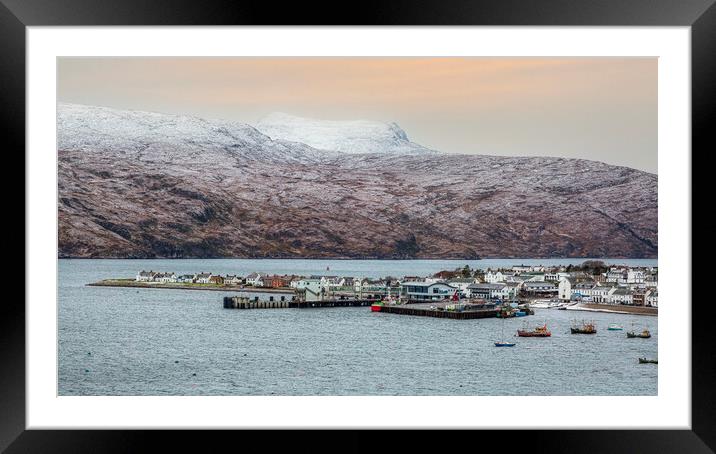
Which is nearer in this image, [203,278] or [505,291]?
[505,291]

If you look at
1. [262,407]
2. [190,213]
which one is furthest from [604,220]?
[262,407]

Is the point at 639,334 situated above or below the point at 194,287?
below

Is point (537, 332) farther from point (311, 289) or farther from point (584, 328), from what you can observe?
point (311, 289)

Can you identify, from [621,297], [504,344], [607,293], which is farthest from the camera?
[607,293]

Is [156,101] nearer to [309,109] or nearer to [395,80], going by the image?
[309,109]

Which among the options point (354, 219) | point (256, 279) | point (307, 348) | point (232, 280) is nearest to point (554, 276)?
point (354, 219)

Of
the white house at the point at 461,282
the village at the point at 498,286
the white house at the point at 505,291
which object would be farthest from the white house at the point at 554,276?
the white house at the point at 461,282

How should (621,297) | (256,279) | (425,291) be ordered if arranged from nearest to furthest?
(621,297) → (425,291) → (256,279)
